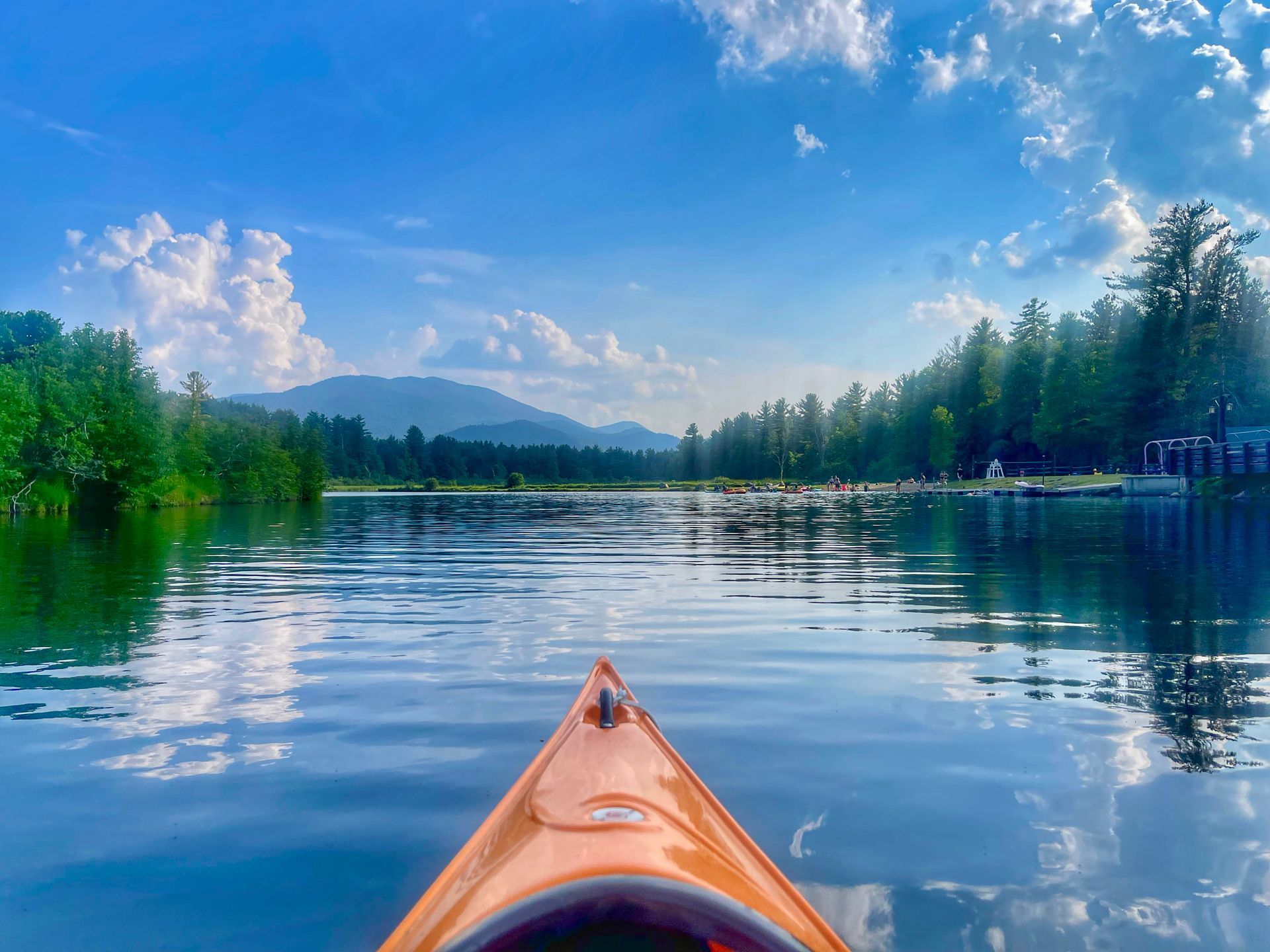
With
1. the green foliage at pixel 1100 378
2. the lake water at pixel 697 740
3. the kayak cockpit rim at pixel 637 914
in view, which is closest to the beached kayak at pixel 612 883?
the kayak cockpit rim at pixel 637 914

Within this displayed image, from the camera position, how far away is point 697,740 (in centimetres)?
617

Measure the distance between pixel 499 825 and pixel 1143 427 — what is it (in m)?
78.8

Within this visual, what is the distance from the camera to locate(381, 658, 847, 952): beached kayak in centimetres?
235

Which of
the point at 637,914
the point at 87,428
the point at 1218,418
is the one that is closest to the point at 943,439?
the point at 1218,418

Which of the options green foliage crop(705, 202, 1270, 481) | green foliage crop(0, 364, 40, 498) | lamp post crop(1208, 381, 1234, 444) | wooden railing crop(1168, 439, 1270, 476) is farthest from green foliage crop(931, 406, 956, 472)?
green foliage crop(0, 364, 40, 498)

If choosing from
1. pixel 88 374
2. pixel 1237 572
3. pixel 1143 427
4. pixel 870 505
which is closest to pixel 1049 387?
pixel 1143 427

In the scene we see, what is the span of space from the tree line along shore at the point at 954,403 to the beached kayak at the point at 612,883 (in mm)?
52448

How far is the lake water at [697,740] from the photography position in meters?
3.85

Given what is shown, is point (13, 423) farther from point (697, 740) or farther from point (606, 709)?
point (606, 709)

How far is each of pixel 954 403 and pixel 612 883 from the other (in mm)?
115432

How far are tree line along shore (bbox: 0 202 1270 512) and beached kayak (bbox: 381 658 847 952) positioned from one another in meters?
52.4

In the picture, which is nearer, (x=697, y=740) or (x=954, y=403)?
(x=697, y=740)

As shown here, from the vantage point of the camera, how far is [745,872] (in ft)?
8.92

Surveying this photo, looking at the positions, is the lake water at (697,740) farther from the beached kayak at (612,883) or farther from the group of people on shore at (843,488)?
the group of people on shore at (843,488)
